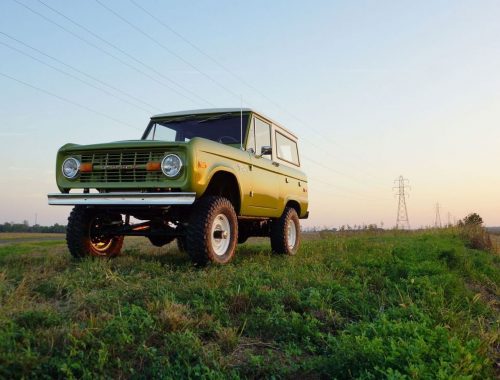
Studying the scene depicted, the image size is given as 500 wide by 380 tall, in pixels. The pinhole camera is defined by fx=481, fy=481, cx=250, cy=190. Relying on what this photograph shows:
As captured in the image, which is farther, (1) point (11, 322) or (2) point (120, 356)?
(1) point (11, 322)

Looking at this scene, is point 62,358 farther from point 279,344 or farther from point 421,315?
point 421,315

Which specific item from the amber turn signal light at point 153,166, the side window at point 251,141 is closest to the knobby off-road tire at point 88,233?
the amber turn signal light at point 153,166

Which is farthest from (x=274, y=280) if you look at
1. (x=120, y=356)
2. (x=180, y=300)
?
(x=120, y=356)

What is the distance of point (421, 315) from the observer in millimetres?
3562

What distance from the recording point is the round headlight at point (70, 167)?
601cm

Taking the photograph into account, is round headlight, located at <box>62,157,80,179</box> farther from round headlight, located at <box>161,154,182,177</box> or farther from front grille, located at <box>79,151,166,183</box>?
round headlight, located at <box>161,154,182,177</box>

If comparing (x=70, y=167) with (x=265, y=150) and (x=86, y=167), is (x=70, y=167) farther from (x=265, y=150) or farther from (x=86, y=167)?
(x=265, y=150)

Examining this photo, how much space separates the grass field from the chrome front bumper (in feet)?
2.40

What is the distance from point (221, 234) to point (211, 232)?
422 mm

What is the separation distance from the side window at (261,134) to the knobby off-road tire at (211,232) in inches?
65.3

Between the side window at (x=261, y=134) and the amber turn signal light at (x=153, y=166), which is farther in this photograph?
the side window at (x=261, y=134)

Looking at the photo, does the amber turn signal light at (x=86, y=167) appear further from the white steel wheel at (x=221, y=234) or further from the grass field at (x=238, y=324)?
the white steel wheel at (x=221, y=234)

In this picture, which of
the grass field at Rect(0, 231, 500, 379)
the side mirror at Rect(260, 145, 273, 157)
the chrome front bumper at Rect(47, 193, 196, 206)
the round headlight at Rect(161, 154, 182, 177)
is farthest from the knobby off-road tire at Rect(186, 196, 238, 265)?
the side mirror at Rect(260, 145, 273, 157)

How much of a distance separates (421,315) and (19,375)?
2.70 m
